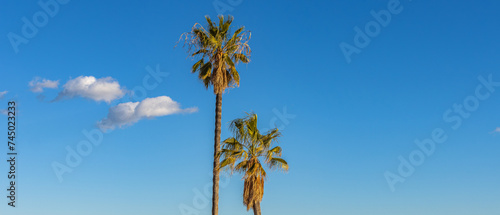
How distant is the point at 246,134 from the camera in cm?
4694

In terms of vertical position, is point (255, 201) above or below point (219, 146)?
below

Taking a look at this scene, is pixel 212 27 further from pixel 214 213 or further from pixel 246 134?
pixel 214 213

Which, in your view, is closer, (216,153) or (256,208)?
(216,153)

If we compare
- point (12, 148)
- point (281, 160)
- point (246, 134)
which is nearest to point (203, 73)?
point (246, 134)

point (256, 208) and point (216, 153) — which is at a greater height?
point (216, 153)

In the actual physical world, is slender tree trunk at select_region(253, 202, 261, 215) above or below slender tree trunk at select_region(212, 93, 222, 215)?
below

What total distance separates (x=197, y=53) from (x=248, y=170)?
885 cm

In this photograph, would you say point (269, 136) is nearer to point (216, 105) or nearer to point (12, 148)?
point (216, 105)

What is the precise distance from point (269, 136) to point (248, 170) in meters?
3.02

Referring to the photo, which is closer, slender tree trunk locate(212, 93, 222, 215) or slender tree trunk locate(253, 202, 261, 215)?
slender tree trunk locate(212, 93, 222, 215)

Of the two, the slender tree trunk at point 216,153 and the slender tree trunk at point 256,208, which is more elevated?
the slender tree trunk at point 216,153

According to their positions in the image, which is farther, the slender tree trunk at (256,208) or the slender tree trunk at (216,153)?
the slender tree trunk at (256,208)

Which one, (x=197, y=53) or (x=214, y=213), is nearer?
(x=214, y=213)

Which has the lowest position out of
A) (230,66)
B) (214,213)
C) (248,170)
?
(214,213)
